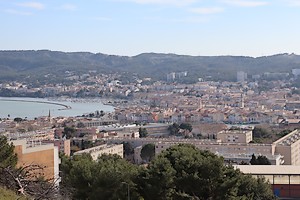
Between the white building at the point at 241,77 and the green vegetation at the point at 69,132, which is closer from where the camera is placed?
the green vegetation at the point at 69,132

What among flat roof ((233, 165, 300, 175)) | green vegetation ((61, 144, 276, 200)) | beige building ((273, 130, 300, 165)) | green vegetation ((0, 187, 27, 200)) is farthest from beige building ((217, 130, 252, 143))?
green vegetation ((0, 187, 27, 200))

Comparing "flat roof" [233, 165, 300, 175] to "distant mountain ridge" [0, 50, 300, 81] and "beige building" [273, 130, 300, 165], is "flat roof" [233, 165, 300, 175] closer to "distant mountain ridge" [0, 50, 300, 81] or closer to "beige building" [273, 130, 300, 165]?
"beige building" [273, 130, 300, 165]

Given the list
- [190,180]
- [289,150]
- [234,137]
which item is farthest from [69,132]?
[190,180]

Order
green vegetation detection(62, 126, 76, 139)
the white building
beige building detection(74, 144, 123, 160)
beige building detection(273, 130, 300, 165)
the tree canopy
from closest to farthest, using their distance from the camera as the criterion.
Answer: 1. the tree canopy
2. beige building detection(74, 144, 123, 160)
3. beige building detection(273, 130, 300, 165)
4. green vegetation detection(62, 126, 76, 139)
5. the white building

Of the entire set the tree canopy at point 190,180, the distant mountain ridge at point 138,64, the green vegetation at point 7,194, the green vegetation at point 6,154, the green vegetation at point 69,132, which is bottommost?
the green vegetation at point 69,132

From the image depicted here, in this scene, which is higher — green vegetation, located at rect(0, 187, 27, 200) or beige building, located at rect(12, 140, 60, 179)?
green vegetation, located at rect(0, 187, 27, 200)

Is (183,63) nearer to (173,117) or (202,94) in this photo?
(202,94)

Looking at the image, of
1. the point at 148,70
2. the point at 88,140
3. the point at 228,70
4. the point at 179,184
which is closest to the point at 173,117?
the point at 88,140

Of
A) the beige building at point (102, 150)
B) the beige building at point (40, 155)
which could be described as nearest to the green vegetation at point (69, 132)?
the beige building at point (102, 150)

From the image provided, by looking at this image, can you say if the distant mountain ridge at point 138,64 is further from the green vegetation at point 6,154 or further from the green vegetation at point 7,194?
the green vegetation at point 7,194
